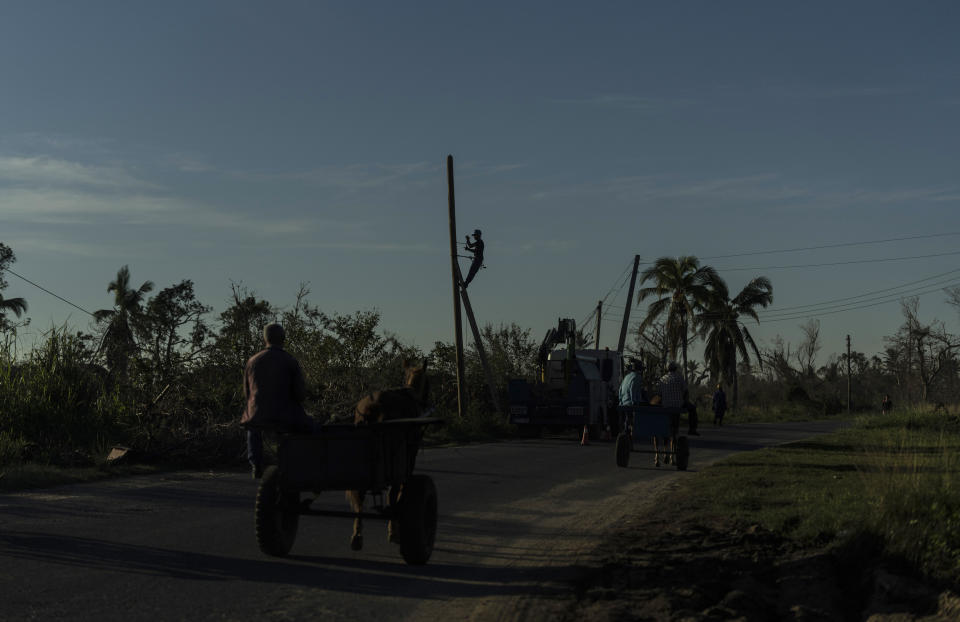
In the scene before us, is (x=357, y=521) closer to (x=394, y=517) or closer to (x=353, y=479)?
(x=394, y=517)

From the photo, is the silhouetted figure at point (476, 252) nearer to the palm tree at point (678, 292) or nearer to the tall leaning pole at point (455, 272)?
the tall leaning pole at point (455, 272)

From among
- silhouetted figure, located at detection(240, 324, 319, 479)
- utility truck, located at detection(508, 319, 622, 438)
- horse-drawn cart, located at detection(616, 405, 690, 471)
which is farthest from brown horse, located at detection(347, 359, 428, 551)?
utility truck, located at detection(508, 319, 622, 438)

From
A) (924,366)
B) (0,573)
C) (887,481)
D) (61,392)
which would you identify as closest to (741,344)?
(924,366)

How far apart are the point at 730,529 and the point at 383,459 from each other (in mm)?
4110

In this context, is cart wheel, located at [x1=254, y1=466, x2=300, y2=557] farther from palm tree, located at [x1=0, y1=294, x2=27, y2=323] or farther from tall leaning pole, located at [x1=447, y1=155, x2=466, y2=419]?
palm tree, located at [x1=0, y1=294, x2=27, y2=323]

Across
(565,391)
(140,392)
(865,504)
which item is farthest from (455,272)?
(865,504)

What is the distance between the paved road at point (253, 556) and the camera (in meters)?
6.32

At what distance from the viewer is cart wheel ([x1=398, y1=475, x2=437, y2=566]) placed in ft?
24.8

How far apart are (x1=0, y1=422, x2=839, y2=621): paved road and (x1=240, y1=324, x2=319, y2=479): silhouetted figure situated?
45.2 inches

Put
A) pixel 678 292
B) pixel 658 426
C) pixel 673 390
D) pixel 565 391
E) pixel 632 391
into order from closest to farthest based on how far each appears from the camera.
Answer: pixel 673 390 → pixel 658 426 → pixel 632 391 → pixel 565 391 → pixel 678 292

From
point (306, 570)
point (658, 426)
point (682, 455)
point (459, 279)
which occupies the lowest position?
point (306, 570)

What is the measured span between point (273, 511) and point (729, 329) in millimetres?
55467

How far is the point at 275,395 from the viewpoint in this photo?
782 cm

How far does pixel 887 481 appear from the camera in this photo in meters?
8.72
